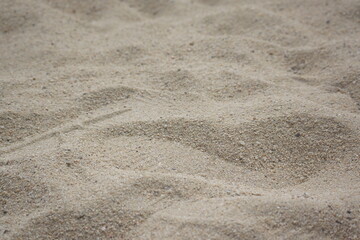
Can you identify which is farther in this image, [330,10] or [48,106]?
[330,10]

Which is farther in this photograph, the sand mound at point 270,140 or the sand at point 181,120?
the sand mound at point 270,140

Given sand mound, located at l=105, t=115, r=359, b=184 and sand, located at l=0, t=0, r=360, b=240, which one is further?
sand mound, located at l=105, t=115, r=359, b=184

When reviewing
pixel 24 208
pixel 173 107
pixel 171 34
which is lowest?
pixel 24 208

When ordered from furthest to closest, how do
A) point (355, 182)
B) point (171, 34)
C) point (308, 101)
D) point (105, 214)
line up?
1. point (171, 34)
2. point (308, 101)
3. point (355, 182)
4. point (105, 214)

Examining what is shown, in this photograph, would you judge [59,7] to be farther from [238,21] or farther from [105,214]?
[105,214]

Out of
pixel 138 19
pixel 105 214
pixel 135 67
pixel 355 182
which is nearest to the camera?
pixel 105 214

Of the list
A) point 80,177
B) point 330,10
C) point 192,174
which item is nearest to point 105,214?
point 80,177

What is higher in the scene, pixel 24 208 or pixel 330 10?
pixel 330 10
